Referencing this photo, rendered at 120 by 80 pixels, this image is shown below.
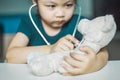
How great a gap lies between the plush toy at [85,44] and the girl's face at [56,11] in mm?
115

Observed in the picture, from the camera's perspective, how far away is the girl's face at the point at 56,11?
2.40 feet

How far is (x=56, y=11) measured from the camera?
0.73 metres

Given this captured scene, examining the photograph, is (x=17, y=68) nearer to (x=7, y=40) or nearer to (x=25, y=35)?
(x=25, y=35)

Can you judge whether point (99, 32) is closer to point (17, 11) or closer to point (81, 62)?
point (81, 62)

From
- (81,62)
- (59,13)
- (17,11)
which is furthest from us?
(17,11)

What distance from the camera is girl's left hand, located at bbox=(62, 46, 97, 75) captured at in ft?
2.02

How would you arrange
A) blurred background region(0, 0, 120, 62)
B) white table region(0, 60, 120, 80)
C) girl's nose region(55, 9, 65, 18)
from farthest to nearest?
blurred background region(0, 0, 120, 62) → girl's nose region(55, 9, 65, 18) → white table region(0, 60, 120, 80)

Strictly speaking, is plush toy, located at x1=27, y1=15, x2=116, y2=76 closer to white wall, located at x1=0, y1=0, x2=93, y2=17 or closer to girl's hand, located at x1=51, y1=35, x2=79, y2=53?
girl's hand, located at x1=51, y1=35, x2=79, y2=53

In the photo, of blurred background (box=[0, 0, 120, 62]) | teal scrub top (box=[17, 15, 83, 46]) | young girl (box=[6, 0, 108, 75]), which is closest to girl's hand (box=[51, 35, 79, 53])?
young girl (box=[6, 0, 108, 75])

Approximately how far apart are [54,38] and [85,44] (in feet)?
0.62

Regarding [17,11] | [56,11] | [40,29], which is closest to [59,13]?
[56,11]

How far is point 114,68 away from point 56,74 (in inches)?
6.2

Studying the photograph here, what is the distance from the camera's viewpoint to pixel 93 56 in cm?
63

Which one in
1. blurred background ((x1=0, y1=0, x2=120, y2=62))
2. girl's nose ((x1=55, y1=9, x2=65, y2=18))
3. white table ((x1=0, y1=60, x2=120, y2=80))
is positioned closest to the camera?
white table ((x1=0, y1=60, x2=120, y2=80))
